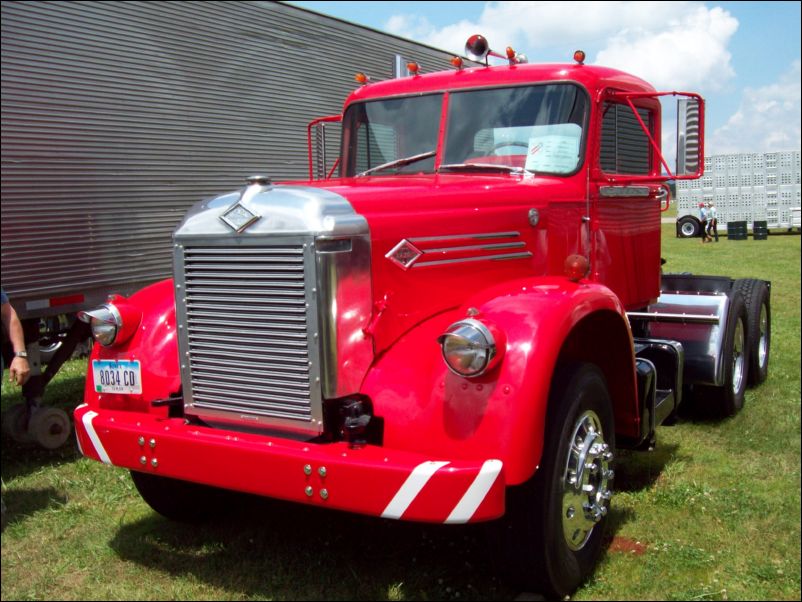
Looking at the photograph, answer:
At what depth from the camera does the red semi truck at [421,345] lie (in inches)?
119

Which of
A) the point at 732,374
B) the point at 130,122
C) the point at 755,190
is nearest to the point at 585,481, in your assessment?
the point at 732,374

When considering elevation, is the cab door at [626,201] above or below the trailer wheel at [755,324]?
above

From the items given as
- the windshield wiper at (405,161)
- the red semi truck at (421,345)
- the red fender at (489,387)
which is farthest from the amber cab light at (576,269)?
the windshield wiper at (405,161)

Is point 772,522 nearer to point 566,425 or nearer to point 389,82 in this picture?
point 566,425

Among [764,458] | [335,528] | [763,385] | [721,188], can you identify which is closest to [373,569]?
[335,528]

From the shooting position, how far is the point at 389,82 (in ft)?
16.5

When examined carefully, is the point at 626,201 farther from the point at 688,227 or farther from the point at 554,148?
the point at 688,227

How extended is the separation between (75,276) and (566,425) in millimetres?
4616

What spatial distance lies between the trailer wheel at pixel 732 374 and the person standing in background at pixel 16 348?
4.58 meters

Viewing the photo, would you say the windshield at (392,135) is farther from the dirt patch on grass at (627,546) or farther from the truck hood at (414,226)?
the dirt patch on grass at (627,546)

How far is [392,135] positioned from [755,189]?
28321 millimetres

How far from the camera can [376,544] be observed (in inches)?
157

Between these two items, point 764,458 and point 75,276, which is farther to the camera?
point 75,276

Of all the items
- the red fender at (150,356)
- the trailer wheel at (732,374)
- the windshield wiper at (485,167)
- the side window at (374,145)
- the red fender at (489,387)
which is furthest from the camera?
the trailer wheel at (732,374)
